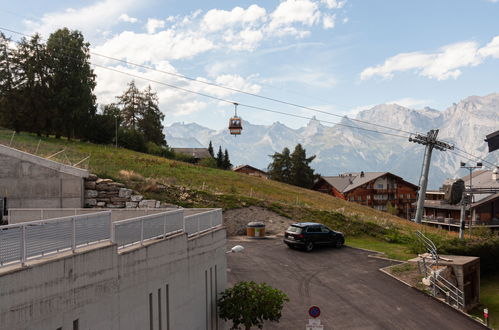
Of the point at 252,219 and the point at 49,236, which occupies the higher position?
the point at 49,236

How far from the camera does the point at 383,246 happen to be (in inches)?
1209

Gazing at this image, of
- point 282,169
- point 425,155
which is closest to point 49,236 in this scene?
point 425,155

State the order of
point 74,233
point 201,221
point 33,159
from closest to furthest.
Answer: point 74,233 → point 201,221 → point 33,159

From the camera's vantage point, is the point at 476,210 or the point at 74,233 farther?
the point at 476,210

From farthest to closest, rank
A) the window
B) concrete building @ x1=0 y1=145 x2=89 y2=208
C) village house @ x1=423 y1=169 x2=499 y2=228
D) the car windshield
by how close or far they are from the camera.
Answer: village house @ x1=423 y1=169 x2=499 y2=228 < the window < the car windshield < concrete building @ x1=0 y1=145 x2=89 y2=208

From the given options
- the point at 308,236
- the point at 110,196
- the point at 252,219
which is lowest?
the point at 308,236

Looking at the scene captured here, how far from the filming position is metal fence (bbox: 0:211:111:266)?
6.88 m

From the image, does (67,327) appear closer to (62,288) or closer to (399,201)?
(62,288)

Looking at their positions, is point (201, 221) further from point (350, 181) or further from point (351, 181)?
point (351, 181)

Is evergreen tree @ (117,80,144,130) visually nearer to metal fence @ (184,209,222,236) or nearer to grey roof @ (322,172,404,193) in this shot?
grey roof @ (322,172,404,193)

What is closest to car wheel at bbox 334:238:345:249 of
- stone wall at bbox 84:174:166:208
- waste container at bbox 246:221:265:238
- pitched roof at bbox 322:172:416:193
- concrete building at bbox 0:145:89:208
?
waste container at bbox 246:221:265:238

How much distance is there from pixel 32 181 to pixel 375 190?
285 feet

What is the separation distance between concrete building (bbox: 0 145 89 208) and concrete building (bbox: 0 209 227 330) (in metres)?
12.2

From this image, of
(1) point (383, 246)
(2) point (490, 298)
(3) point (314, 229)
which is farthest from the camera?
(1) point (383, 246)
